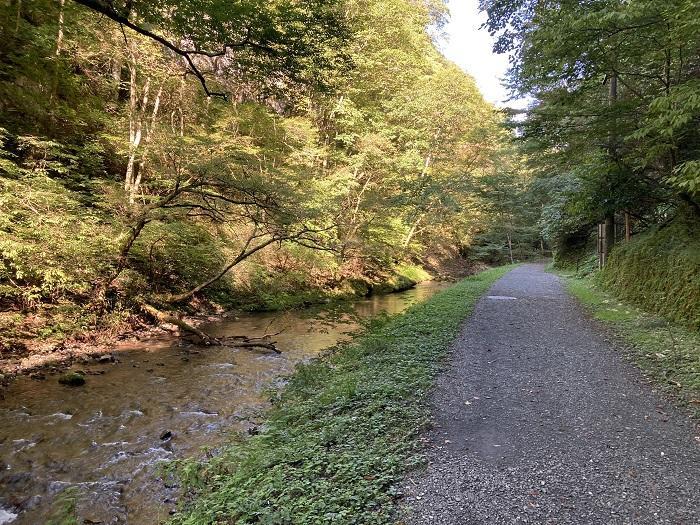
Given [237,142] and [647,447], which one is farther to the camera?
[237,142]

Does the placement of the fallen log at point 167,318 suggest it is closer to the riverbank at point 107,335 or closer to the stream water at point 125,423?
the riverbank at point 107,335

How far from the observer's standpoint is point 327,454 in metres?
3.58

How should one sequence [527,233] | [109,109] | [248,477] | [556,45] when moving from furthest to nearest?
[527,233]
[109,109]
[556,45]
[248,477]

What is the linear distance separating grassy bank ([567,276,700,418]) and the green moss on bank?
259 mm

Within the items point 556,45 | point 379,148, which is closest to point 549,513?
point 556,45

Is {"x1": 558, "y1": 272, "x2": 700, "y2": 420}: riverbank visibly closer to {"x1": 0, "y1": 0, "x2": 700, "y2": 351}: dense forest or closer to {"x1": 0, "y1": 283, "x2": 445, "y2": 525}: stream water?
{"x1": 0, "y1": 0, "x2": 700, "y2": 351}: dense forest

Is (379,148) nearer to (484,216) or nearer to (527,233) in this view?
(484,216)

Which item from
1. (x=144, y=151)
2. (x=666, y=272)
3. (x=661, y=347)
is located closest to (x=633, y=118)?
(x=666, y=272)

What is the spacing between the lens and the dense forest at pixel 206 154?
6695 mm

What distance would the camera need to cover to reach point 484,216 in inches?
1399

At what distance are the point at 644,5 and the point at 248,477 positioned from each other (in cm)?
773

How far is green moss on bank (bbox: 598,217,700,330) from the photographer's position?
24.5ft

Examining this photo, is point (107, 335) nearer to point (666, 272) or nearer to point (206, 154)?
point (206, 154)

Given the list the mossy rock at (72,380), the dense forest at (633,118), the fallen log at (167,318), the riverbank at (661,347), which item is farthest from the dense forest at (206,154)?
the riverbank at (661,347)
